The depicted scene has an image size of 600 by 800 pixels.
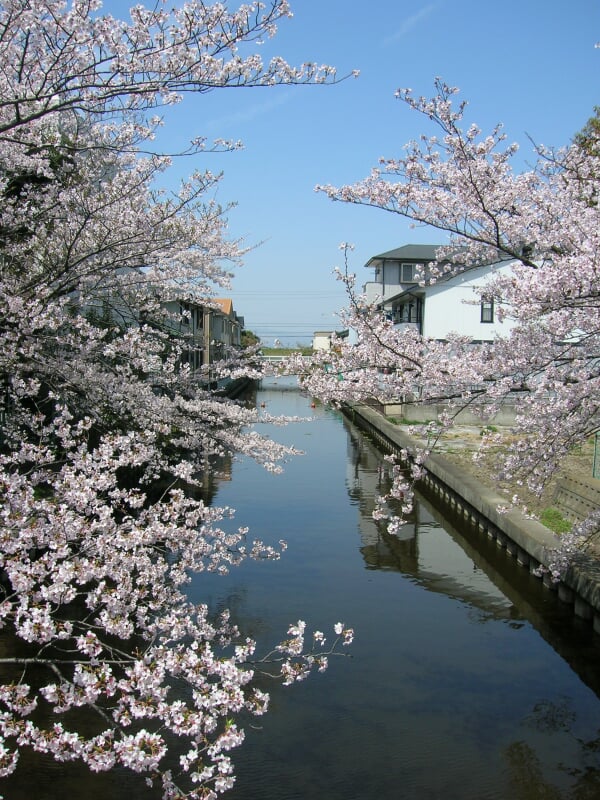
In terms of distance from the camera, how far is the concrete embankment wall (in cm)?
853

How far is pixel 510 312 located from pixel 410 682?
4.02 metres

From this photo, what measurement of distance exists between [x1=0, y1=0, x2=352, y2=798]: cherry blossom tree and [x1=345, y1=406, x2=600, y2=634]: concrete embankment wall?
3.01m

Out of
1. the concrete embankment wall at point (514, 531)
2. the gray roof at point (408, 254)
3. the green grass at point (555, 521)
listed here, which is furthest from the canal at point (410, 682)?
the gray roof at point (408, 254)

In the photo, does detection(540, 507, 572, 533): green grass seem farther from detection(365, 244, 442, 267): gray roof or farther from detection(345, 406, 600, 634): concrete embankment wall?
detection(365, 244, 442, 267): gray roof

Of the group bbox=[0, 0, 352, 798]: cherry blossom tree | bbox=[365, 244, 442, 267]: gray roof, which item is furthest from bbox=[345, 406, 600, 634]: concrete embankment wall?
bbox=[365, 244, 442, 267]: gray roof

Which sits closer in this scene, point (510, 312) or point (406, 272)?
point (510, 312)

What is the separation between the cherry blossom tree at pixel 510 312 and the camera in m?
5.42

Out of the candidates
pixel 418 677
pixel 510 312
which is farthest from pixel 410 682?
pixel 510 312

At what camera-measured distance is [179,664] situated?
3.42 metres

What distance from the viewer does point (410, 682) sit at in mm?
7258

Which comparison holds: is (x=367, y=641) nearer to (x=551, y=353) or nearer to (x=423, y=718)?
(x=423, y=718)

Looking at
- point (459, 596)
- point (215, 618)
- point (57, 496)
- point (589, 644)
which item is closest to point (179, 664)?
point (57, 496)

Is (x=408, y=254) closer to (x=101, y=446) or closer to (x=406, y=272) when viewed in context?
(x=406, y=272)

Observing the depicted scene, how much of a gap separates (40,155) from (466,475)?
10777mm
